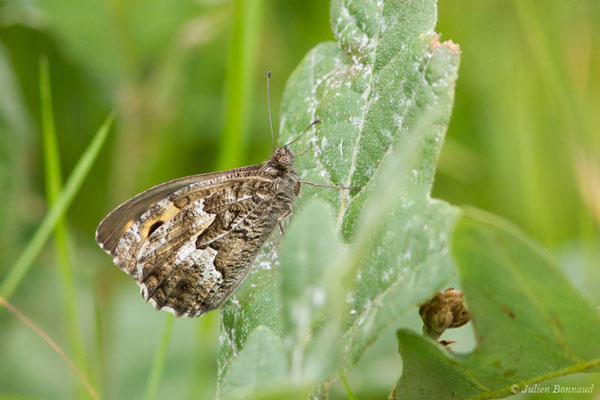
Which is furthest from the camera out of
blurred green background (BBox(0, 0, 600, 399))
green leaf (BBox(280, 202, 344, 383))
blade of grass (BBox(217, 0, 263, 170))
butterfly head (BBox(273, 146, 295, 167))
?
blurred green background (BBox(0, 0, 600, 399))

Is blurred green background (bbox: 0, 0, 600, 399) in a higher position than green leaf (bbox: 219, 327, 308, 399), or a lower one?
higher

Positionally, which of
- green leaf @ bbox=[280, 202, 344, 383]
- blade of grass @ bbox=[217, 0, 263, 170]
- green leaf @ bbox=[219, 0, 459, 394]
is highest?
blade of grass @ bbox=[217, 0, 263, 170]

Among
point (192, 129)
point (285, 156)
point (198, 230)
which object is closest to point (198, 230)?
point (198, 230)

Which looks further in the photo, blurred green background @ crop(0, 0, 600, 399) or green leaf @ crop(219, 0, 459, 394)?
blurred green background @ crop(0, 0, 600, 399)

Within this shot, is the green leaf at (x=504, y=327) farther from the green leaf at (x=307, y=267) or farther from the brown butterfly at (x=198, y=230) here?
the brown butterfly at (x=198, y=230)

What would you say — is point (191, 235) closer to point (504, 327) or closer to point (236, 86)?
A: point (236, 86)

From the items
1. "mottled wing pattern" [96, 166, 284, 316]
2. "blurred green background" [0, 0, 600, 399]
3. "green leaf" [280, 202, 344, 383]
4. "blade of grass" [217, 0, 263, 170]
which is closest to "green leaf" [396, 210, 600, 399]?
"green leaf" [280, 202, 344, 383]

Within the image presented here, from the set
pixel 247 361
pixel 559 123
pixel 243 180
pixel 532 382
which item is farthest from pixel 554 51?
pixel 247 361

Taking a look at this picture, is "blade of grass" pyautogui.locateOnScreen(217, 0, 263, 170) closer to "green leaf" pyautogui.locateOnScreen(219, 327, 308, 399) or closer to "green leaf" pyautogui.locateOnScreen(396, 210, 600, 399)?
"green leaf" pyautogui.locateOnScreen(396, 210, 600, 399)
